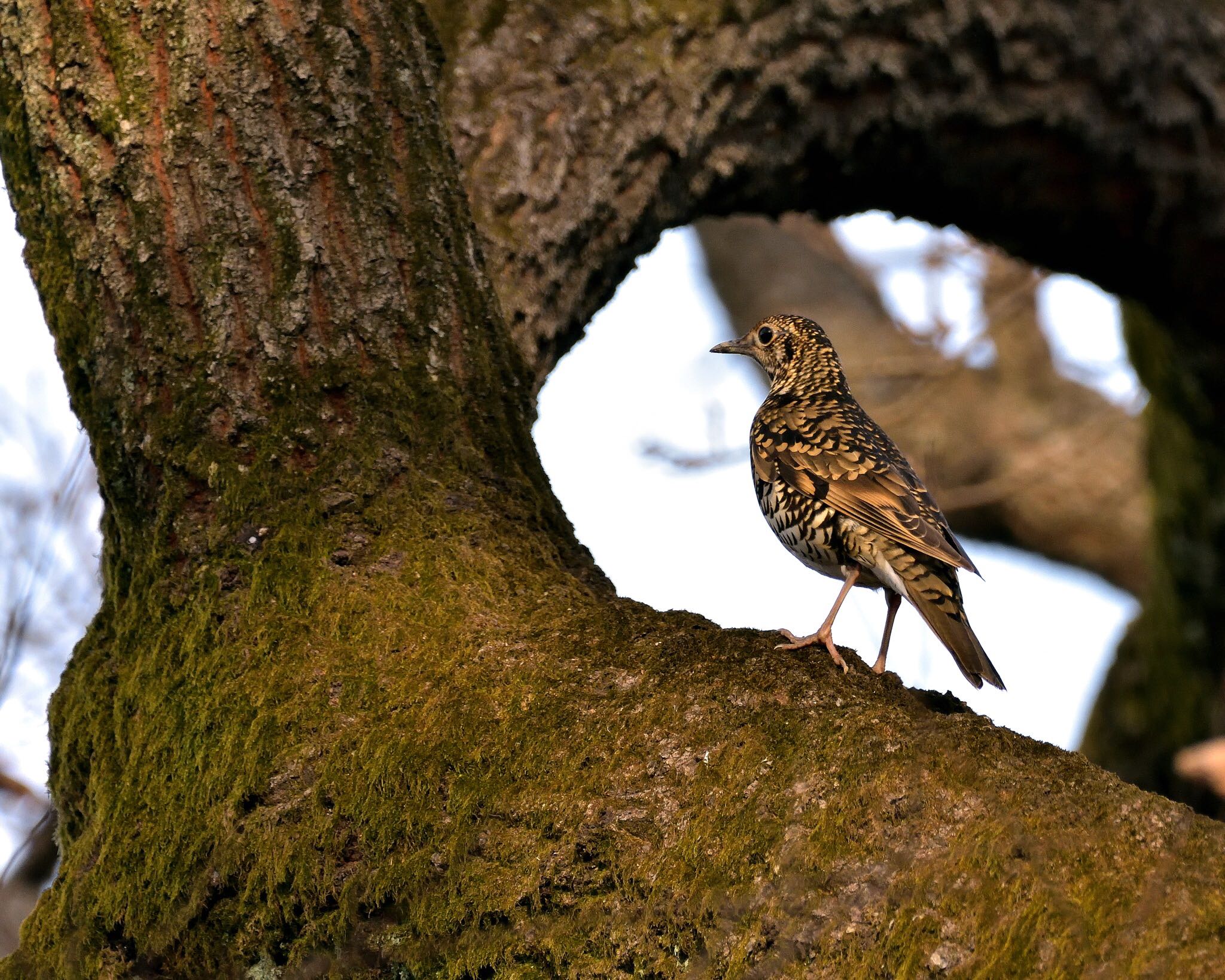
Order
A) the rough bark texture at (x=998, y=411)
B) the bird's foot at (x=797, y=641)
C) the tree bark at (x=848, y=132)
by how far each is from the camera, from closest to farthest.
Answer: the bird's foot at (x=797, y=641) → the tree bark at (x=848, y=132) → the rough bark texture at (x=998, y=411)

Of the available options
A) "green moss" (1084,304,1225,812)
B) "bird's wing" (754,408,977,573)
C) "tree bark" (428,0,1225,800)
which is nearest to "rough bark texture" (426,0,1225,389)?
"tree bark" (428,0,1225,800)

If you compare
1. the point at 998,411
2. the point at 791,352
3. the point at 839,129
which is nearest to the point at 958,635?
the point at 791,352

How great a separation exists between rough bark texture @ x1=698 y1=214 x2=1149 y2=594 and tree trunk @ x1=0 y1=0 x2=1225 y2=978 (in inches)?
252

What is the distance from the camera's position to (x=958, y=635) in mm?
3914

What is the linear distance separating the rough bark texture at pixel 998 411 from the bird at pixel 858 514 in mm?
4562

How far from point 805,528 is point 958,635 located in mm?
745

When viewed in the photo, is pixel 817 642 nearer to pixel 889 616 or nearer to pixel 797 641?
pixel 797 641

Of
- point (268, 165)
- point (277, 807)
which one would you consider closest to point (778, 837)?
point (277, 807)

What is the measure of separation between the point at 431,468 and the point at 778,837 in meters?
1.48

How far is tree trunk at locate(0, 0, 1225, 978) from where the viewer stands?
2.22m

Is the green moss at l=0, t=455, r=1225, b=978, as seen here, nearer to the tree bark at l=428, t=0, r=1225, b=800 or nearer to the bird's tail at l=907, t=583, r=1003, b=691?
the bird's tail at l=907, t=583, r=1003, b=691

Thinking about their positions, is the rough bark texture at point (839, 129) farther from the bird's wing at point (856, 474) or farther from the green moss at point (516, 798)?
the green moss at point (516, 798)

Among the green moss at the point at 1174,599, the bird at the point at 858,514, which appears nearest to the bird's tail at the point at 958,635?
the bird at the point at 858,514

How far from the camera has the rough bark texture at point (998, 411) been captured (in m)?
10.4
